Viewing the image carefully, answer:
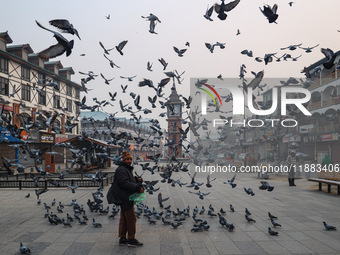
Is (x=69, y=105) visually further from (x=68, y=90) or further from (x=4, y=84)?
(x=4, y=84)

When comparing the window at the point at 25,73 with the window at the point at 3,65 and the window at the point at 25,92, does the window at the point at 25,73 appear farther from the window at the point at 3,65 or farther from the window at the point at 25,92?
the window at the point at 3,65

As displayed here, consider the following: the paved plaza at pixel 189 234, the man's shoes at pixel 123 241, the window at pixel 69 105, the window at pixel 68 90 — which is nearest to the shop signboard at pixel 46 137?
the window at pixel 69 105

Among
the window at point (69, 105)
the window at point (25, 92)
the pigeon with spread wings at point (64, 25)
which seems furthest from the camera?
the window at point (69, 105)

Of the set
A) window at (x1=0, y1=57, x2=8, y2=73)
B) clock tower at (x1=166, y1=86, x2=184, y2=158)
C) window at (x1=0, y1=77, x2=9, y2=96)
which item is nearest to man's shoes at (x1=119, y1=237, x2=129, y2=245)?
clock tower at (x1=166, y1=86, x2=184, y2=158)

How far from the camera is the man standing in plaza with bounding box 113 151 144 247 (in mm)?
6195

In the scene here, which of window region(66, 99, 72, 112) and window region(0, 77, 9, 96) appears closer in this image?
window region(0, 77, 9, 96)

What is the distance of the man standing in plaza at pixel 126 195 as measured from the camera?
20.3ft

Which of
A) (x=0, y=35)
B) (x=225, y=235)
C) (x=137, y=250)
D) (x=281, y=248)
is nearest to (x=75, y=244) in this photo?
(x=137, y=250)

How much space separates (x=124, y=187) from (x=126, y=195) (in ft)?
0.77

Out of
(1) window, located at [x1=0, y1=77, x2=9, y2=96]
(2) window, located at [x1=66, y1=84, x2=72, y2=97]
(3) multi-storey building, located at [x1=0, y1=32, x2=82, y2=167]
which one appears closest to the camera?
(1) window, located at [x1=0, y1=77, x2=9, y2=96]

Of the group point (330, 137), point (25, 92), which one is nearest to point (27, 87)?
point (25, 92)

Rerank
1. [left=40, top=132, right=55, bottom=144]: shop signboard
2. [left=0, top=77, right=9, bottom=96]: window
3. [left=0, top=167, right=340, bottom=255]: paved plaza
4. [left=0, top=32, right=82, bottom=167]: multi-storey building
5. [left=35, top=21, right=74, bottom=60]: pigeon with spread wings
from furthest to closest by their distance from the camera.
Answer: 1. [left=40, top=132, right=55, bottom=144]: shop signboard
2. [left=0, top=32, right=82, bottom=167]: multi-storey building
3. [left=0, top=77, right=9, bottom=96]: window
4. [left=0, top=167, right=340, bottom=255]: paved plaza
5. [left=35, top=21, right=74, bottom=60]: pigeon with spread wings

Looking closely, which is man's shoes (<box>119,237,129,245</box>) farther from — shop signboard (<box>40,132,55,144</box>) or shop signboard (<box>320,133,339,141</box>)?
shop signboard (<box>320,133,339,141</box>)

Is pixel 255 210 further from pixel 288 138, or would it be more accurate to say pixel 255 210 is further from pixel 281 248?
pixel 288 138
